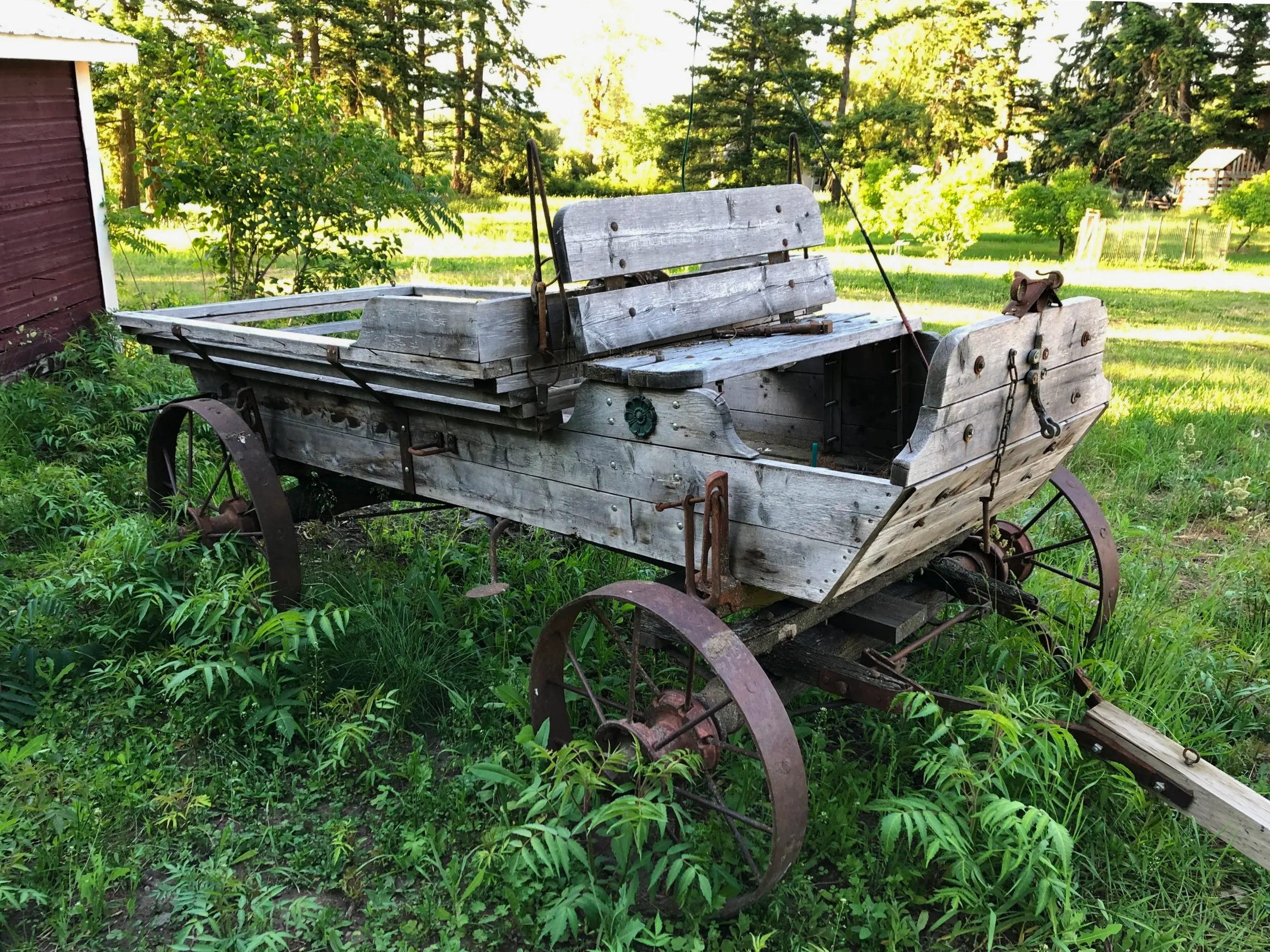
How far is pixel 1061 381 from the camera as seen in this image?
280 centimetres

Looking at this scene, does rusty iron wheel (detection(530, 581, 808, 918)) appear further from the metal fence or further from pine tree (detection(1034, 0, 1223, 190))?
pine tree (detection(1034, 0, 1223, 190))

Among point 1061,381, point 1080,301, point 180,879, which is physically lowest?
point 180,879

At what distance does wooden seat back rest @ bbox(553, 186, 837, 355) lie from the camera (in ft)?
9.60

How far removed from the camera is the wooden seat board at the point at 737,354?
268 centimetres

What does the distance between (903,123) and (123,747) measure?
27759 millimetres

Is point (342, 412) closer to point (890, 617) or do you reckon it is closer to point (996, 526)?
point (890, 617)

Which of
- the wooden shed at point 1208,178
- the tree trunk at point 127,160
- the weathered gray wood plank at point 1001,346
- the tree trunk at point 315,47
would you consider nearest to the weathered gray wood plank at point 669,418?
the weathered gray wood plank at point 1001,346

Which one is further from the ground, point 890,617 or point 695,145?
point 695,145

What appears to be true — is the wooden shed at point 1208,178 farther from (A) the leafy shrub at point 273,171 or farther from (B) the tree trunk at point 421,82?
(A) the leafy shrub at point 273,171

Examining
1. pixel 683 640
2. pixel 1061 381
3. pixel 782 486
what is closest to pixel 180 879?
pixel 683 640

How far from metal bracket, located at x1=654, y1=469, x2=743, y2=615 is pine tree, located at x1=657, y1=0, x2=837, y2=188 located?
22.9 metres

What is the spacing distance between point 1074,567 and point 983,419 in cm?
253

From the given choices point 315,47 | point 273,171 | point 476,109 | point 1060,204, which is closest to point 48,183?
point 273,171

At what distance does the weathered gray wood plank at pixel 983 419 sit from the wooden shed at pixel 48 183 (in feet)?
23.3
